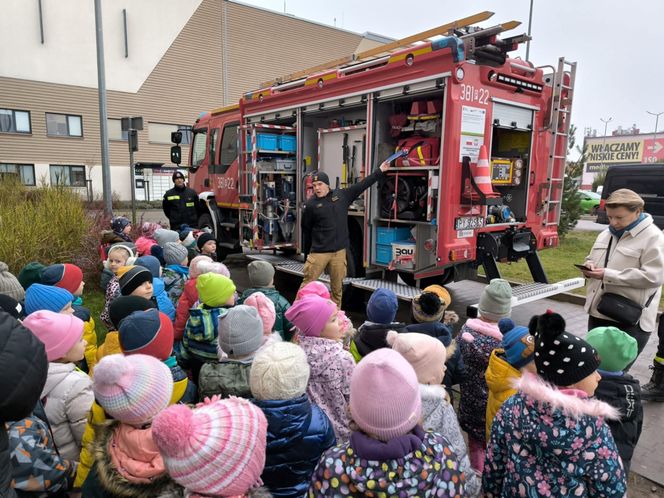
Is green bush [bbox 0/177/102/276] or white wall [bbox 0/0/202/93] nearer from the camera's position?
green bush [bbox 0/177/102/276]

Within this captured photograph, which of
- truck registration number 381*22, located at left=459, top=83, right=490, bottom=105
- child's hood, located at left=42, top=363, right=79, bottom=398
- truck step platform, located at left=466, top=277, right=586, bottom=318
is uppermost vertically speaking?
truck registration number 381*22, located at left=459, top=83, right=490, bottom=105

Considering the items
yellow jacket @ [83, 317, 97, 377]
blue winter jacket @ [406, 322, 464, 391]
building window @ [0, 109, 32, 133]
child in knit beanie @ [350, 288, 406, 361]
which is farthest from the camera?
building window @ [0, 109, 32, 133]

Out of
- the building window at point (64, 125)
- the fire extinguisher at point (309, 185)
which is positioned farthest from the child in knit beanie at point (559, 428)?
the building window at point (64, 125)

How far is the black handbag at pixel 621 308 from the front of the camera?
337 centimetres

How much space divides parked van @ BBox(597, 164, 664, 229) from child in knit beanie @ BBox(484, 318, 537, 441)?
861 cm

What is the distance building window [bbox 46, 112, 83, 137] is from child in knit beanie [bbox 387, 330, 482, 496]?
28382 mm

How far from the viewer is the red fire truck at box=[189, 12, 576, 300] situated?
17.2ft

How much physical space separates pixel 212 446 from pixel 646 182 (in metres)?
11.2

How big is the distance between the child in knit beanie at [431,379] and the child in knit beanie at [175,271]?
9.66 ft

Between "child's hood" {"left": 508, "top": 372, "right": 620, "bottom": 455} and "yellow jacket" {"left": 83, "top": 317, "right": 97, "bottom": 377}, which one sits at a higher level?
"child's hood" {"left": 508, "top": 372, "right": 620, "bottom": 455}

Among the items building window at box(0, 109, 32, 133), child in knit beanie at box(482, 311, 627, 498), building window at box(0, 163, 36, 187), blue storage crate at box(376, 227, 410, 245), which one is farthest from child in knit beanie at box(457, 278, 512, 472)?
building window at box(0, 109, 32, 133)

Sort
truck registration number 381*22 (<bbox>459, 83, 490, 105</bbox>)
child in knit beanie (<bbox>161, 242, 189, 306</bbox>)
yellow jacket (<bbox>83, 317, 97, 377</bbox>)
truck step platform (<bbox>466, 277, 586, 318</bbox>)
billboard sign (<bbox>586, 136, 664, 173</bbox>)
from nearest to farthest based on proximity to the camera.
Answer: yellow jacket (<bbox>83, 317, 97, 377</bbox>) < child in knit beanie (<bbox>161, 242, 189, 306</bbox>) < truck registration number 381*22 (<bbox>459, 83, 490, 105</bbox>) < truck step platform (<bbox>466, 277, 586, 318</bbox>) < billboard sign (<bbox>586, 136, 664, 173</bbox>)

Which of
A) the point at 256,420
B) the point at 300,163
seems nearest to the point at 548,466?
the point at 256,420

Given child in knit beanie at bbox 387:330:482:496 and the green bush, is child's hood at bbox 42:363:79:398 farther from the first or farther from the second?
the green bush
